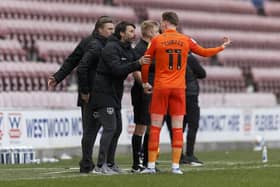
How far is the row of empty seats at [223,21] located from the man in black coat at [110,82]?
1460cm

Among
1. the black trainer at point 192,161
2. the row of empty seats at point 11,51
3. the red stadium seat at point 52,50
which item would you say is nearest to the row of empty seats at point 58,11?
the red stadium seat at point 52,50

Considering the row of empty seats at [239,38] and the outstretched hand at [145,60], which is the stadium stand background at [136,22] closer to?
the row of empty seats at [239,38]

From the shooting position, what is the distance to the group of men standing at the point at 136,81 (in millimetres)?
12164

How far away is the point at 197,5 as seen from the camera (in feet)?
95.5

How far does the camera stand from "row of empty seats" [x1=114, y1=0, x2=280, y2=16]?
27656 mm

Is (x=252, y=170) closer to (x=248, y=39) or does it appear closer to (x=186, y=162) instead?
(x=186, y=162)

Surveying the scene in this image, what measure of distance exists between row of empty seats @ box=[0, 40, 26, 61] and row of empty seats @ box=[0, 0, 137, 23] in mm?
1027

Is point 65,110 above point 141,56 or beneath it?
beneath

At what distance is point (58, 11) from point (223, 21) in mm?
6345

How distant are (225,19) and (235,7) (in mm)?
1062

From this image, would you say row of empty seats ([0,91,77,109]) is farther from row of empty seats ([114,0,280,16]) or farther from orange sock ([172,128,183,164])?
orange sock ([172,128,183,164])

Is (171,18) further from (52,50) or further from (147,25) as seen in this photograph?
(52,50)

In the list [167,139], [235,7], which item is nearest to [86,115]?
[167,139]

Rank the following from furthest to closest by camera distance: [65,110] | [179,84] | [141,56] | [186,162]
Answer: [65,110], [186,162], [141,56], [179,84]
